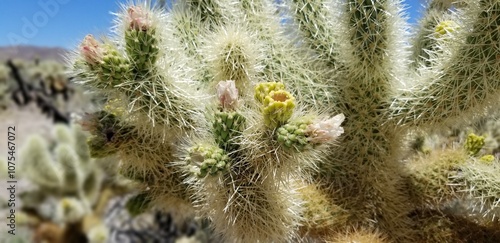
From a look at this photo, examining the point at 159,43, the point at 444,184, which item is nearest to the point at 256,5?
the point at 159,43

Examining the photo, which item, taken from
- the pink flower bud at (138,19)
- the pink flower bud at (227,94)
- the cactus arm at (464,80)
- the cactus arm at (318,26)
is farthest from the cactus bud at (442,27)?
the pink flower bud at (138,19)

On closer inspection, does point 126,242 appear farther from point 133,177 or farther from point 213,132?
point 213,132

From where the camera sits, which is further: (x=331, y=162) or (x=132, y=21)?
(x=331, y=162)

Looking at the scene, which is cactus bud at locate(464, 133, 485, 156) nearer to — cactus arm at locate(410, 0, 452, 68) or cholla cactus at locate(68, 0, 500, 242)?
cholla cactus at locate(68, 0, 500, 242)

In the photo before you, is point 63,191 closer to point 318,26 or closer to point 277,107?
point 318,26

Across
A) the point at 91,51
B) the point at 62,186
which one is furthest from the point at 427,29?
the point at 62,186

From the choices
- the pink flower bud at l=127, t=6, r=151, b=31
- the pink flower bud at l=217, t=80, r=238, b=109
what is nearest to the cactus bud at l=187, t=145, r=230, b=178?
the pink flower bud at l=217, t=80, r=238, b=109

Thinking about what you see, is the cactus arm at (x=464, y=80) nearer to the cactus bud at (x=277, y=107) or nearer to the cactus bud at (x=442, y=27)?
the cactus bud at (x=442, y=27)
